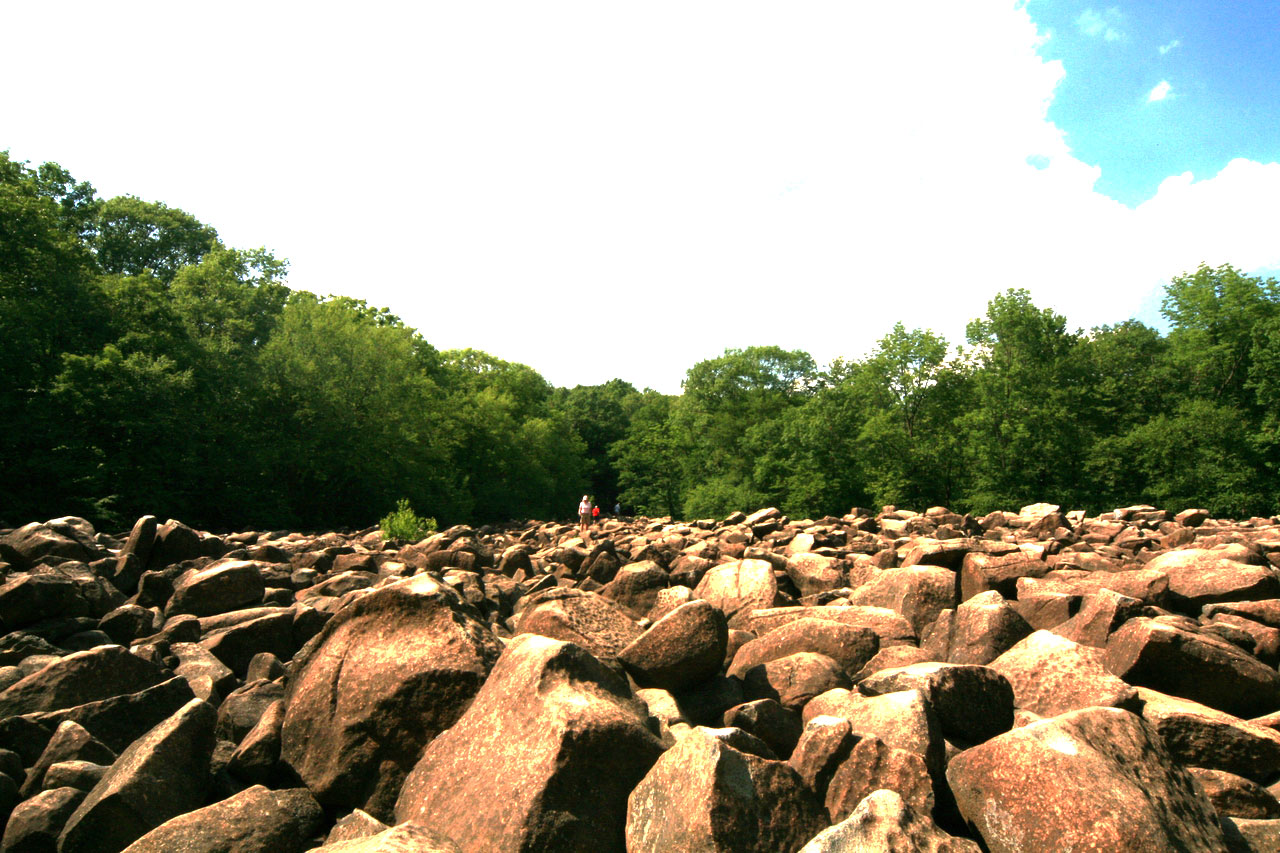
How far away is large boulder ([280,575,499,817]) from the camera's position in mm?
4145

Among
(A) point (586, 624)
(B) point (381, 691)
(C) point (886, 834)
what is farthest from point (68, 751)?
(C) point (886, 834)

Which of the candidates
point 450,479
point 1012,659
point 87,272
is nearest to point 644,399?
point 450,479

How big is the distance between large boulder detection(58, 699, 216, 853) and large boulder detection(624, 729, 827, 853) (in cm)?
241

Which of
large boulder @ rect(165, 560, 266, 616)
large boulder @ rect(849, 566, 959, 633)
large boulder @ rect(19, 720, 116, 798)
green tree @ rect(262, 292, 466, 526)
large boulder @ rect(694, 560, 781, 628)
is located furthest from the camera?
green tree @ rect(262, 292, 466, 526)

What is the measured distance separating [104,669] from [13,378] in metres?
29.0

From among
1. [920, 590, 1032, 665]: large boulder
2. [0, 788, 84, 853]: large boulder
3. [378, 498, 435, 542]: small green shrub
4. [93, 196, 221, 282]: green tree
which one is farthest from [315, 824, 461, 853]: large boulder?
[93, 196, 221, 282]: green tree

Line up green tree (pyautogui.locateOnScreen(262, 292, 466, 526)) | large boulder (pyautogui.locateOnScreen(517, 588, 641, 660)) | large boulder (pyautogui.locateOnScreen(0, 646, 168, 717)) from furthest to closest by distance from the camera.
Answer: green tree (pyautogui.locateOnScreen(262, 292, 466, 526)) → large boulder (pyautogui.locateOnScreen(517, 588, 641, 660)) → large boulder (pyautogui.locateOnScreen(0, 646, 168, 717))

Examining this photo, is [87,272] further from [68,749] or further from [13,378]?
[68,749]

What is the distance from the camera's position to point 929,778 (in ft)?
12.4

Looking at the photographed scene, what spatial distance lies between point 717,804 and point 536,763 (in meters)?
0.87

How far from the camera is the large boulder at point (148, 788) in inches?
146

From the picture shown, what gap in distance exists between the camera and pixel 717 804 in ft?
11.0

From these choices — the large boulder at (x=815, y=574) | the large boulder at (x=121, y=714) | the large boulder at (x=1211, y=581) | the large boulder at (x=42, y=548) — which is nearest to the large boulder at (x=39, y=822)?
the large boulder at (x=121, y=714)

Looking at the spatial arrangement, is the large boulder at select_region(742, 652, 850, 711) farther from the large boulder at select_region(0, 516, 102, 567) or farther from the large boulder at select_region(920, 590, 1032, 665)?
the large boulder at select_region(0, 516, 102, 567)
